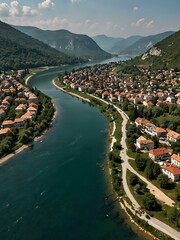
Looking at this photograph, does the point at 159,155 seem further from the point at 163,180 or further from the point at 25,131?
the point at 25,131

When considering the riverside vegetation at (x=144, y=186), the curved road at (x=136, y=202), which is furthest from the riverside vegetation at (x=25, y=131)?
the curved road at (x=136, y=202)

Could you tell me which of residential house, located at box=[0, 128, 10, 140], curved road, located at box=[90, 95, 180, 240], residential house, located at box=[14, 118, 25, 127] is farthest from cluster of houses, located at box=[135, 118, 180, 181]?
residential house, located at box=[0, 128, 10, 140]

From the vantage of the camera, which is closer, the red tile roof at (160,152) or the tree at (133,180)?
the tree at (133,180)

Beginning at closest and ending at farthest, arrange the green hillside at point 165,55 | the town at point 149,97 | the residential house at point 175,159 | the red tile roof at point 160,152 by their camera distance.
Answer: the residential house at point 175,159 < the red tile roof at point 160,152 < the town at point 149,97 < the green hillside at point 165,55

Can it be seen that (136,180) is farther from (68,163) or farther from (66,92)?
(66,92)

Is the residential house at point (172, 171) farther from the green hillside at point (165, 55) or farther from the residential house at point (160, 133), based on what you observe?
the green hillside at point (165, 55)

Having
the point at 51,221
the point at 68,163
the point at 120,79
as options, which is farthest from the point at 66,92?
the point at 51,221
